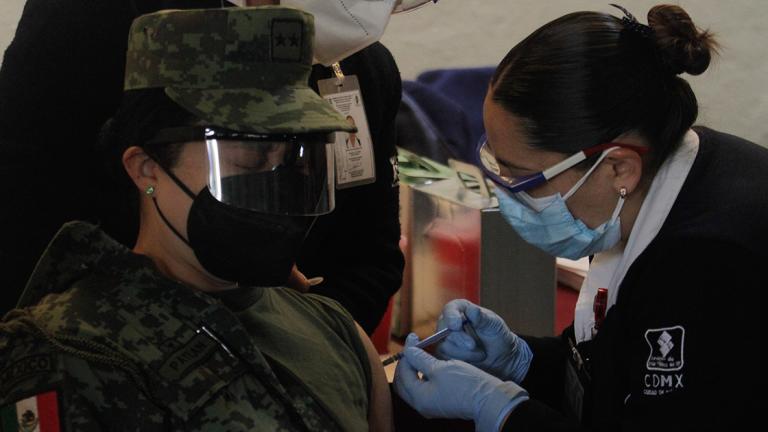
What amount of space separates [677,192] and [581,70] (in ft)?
0.89

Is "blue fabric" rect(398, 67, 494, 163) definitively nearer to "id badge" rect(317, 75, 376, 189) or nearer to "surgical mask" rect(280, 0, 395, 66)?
"id badge" rect(317, 75, 376, 189)

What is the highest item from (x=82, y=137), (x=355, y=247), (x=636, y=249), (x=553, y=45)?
(x=553, y=45)

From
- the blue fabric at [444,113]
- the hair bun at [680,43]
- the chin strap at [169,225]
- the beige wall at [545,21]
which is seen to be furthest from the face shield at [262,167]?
the beige wall at [545,21]

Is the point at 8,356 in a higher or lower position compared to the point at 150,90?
lower

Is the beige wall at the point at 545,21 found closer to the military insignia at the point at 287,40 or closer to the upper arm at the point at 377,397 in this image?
the upper arm at the point at 377,397

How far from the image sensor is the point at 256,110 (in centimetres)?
129

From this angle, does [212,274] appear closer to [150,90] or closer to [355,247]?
[150,90]

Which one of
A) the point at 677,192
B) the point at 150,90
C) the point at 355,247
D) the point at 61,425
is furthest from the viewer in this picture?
the point at 355,247

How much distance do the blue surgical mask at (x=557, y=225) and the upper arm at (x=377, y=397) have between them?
0.40 metres

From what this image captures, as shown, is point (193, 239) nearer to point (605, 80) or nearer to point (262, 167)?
point (262, 167)

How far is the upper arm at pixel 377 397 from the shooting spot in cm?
171

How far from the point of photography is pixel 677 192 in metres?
1.54

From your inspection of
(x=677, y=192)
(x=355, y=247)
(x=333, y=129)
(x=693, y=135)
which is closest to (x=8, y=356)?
(x=333, y=129)

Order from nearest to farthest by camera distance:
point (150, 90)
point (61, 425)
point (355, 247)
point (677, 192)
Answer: point (61, 425), point (150, 90), point (677, 192), point (355, 247)
